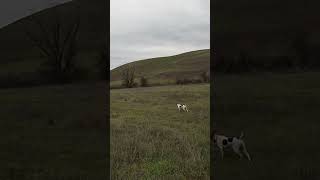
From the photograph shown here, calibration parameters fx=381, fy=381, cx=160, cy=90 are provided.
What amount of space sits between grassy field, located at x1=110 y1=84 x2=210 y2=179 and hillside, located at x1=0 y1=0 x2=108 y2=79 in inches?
41.5

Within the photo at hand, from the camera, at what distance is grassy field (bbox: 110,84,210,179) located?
4.92m

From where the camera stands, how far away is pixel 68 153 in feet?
16.9

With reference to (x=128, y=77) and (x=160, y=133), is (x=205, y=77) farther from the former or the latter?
(x=128, y=77)

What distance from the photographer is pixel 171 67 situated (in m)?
6.60

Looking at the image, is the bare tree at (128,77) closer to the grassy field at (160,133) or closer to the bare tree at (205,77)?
the grassy field at (160,133)
